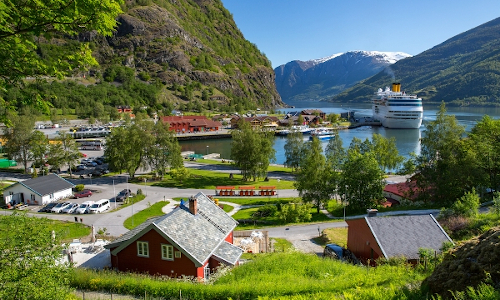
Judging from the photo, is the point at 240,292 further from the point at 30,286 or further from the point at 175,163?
the point at 175,163

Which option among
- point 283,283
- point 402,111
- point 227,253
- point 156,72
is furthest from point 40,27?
point 156,72

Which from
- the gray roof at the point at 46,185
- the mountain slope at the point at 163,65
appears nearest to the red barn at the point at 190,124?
the mountain slope at the point at 163,65

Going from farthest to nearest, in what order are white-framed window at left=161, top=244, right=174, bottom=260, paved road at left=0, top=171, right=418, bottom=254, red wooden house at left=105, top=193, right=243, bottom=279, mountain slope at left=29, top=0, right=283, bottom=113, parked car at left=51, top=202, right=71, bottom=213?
mountain slope at left=29, top=0, right=283, bottom=113
parked car at left=51, top=202, right=71, bottom=213
paved road at left=0, top=171, right=418, bottom=254
white-framed window at left=161, top=244, right=174, bottom=260
red wooden house at left=105, top=193, right=243, bottom=279

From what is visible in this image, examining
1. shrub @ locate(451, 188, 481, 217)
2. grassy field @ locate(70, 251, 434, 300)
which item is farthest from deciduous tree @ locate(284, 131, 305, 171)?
grassy field @ locate(70, 251, 434, 300)

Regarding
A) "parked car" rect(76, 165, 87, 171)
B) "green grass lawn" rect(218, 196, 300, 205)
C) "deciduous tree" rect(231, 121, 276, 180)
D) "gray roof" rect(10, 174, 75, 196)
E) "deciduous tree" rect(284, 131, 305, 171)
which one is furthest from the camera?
"deciduous tree" rect(284, 131, 305, 171)

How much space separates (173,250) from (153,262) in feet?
4.06

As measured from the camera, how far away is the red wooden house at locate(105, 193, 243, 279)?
13.4 metres

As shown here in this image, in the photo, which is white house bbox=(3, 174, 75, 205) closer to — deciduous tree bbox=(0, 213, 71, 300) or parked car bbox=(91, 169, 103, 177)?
parked car bbox=(91, 169, 103, 177)

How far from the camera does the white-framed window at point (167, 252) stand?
13539mm

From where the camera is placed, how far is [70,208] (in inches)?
1140

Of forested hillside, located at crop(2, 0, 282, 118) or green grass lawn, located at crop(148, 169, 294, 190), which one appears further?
forested hillside, located at crop(2, 0, 282, 118)

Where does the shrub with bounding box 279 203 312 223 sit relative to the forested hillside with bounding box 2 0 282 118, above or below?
below

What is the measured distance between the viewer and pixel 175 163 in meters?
42.8

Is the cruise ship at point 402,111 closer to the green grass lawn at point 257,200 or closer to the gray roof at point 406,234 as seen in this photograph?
the green grass lawn at point 257,200
